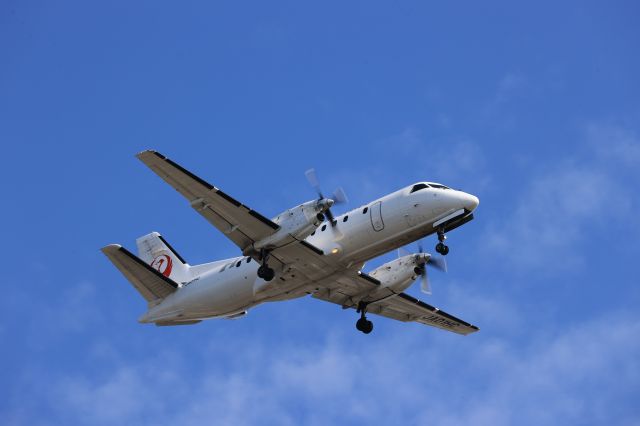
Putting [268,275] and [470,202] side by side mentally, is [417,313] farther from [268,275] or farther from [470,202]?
Answer: [268,275]

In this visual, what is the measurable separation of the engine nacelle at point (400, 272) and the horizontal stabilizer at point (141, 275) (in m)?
7.03

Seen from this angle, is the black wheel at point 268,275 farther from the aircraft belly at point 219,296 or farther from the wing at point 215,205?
the aircraft belly at point 219,296

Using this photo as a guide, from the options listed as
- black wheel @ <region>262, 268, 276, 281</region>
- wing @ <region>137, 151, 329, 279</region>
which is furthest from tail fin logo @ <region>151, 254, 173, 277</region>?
black wheel @ <region>262, 268, 276, 281</region>

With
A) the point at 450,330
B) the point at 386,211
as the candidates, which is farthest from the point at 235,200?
the point at 450,330

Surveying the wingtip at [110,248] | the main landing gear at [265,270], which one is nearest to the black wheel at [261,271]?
the main landing gear at [265,270]

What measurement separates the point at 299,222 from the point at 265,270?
5.98 feet

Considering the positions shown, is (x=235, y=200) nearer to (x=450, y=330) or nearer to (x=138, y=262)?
(x=138, y=262)

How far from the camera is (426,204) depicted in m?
25.8

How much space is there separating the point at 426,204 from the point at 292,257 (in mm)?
4318

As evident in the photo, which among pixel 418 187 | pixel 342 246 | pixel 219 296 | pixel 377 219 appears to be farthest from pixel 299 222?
pixel 219 296

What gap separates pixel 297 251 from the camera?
85.1 feet

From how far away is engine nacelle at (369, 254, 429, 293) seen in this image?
29.3 meters

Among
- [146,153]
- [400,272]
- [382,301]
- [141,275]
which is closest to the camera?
[146,153]

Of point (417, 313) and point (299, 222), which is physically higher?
point (417, 313)
